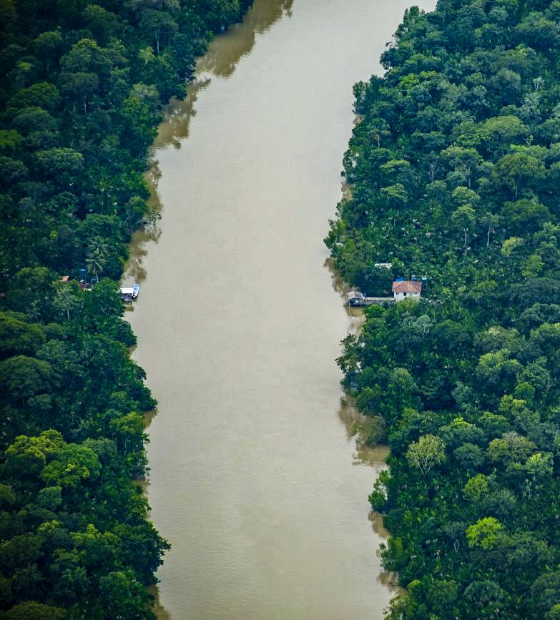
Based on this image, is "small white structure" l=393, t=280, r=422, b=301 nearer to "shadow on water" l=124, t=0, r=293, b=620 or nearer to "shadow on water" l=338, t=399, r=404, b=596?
"shadow on water" l=338, t=399, r=404, b=596

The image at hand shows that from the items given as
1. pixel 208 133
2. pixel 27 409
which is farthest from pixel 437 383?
pixel 208 133

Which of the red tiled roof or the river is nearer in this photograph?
the river

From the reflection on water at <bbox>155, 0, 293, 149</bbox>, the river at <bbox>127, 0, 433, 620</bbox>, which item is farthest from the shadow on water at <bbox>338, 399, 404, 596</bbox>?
the reflection on water at <bbox>155, 0, 293, 149</bbox>

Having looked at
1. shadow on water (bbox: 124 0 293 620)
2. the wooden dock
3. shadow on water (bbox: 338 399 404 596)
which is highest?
shadow on water (bbox: 124 0 293 620)

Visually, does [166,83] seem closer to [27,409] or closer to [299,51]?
[299,51]

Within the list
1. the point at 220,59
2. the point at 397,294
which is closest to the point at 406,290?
the point at 397,294

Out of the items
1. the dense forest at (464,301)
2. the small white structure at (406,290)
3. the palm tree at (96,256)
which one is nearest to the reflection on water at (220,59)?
the dense forest at (464,301)
